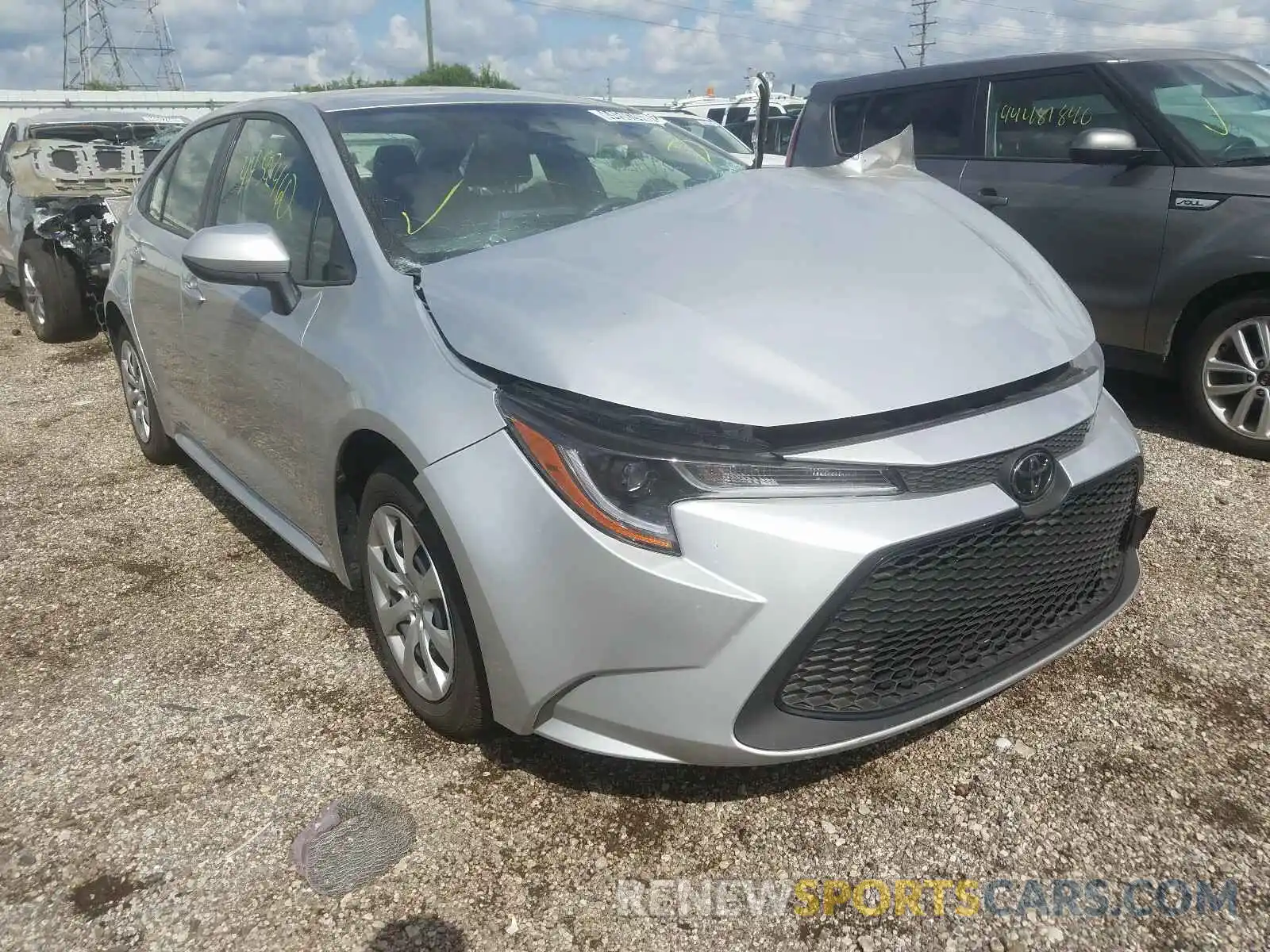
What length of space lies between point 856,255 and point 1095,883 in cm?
145

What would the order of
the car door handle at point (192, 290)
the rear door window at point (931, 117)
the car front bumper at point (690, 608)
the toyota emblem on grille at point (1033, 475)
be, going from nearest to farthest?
the car front bumper at point (690, 608)
the toyota emblem on grille at point (1033, 475)
the car door handle at point (192, 290)
the rear door window at point (931, 117)

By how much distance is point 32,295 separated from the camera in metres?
7.47

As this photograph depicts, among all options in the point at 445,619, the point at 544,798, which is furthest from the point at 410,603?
the point at 544,798

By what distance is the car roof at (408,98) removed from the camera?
9.82ft

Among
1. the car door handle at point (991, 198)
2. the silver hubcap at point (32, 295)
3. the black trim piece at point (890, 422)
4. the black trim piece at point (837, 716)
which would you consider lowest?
the silver hubcap at point (32, 295)

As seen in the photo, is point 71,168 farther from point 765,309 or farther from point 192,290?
point 765,309

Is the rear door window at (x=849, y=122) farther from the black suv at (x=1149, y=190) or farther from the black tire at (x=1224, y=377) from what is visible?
the black tire at (x=1224, y=377)

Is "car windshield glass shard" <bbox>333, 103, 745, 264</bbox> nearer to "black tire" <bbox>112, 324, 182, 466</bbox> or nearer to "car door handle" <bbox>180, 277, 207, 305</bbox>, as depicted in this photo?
"car door handle" <bbox>180, 277, 207, 305</bbox>

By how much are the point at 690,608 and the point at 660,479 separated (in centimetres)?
25

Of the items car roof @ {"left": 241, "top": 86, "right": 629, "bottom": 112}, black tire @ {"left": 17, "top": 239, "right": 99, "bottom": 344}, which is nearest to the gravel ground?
car roof @ {"left": 241, "top": 86, "right": 629, "bottom": 112}

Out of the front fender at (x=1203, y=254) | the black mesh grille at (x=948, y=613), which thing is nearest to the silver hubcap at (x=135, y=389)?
the black mesh grille at (x=948, y=613)

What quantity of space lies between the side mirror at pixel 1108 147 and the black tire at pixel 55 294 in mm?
6864

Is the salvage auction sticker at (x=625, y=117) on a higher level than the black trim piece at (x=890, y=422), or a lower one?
higher

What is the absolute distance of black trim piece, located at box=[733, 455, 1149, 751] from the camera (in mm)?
1765
